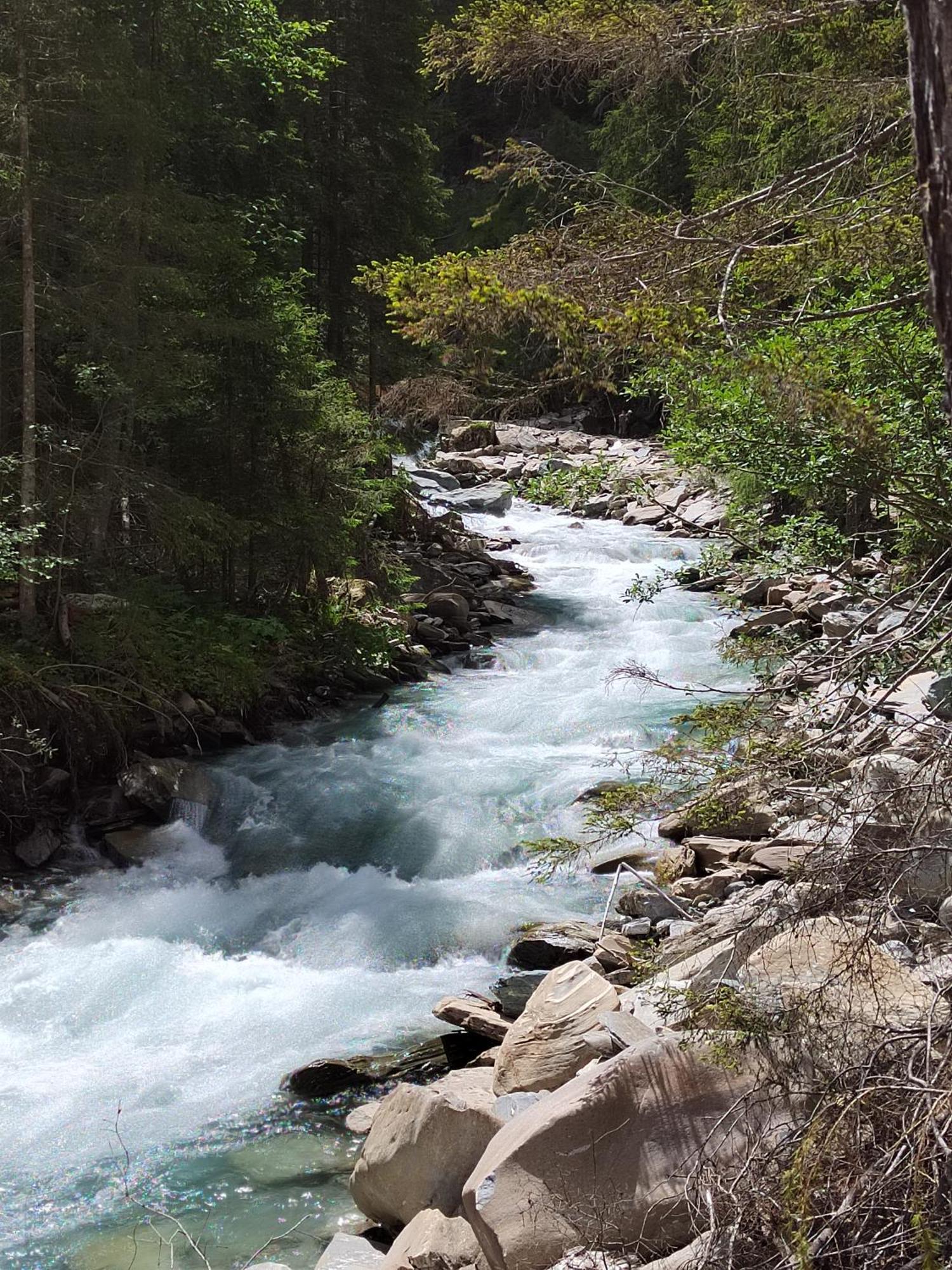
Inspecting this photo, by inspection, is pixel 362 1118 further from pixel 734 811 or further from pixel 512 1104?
pixel 734 811

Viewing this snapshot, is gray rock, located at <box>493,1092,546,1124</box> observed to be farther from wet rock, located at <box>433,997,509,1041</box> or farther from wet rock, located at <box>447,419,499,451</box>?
wet rock, located at <box>447,419,499,451</box>

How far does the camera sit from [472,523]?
72.0ft

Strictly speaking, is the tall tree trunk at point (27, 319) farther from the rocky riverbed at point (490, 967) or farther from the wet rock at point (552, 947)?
the wet rock at point (552, 947)

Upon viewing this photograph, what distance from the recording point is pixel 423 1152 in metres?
4.61

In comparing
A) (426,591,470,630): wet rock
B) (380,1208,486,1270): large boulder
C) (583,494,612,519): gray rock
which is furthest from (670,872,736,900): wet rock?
(583,494,612,519): gray rock

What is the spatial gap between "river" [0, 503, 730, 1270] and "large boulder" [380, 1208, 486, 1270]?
810mm

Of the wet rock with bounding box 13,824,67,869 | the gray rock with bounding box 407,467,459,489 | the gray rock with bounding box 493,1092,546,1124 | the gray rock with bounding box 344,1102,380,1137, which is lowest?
the gray rock with bounding box 344,1102,380,1137

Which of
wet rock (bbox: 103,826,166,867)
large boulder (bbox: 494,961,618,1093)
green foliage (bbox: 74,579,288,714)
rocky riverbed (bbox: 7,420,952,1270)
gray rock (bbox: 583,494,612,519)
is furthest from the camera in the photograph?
gray rock (bbox: 583,494,612,519)

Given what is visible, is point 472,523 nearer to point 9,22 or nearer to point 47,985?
point 9,22

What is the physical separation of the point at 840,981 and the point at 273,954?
484 centimetres

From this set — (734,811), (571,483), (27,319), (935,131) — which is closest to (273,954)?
(734,811)

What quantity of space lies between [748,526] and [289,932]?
14.7 feet

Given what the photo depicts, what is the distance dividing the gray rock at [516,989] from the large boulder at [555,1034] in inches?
44.7

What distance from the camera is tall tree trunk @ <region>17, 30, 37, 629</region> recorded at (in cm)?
962
